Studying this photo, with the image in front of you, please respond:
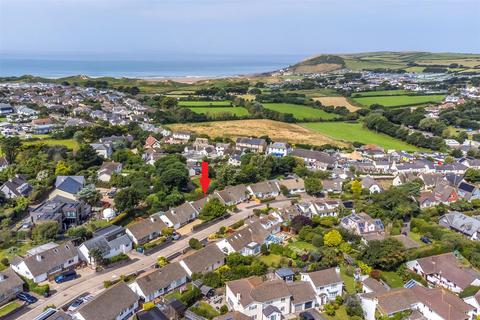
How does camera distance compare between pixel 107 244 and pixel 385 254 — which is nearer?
pixel 385 254

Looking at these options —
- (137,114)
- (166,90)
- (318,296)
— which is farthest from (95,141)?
(166,90)

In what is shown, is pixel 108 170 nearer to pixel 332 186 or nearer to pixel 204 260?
pixel 204 260

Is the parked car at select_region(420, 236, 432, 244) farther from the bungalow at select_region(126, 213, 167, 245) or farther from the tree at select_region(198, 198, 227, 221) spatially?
the bungalow at select_region(126, 213, 167, 245)

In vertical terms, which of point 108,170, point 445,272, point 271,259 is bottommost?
point 271,259

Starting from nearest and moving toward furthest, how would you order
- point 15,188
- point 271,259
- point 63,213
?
point 271,259 < point 63,213 < point 15,188

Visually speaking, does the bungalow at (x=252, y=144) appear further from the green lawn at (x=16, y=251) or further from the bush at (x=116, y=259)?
the green lawn at (x=16, y=251)

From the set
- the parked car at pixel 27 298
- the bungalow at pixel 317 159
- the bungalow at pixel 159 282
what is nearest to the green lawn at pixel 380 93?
the bungalow at pixel 317 159

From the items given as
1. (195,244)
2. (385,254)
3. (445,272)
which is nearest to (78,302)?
(195,244)
